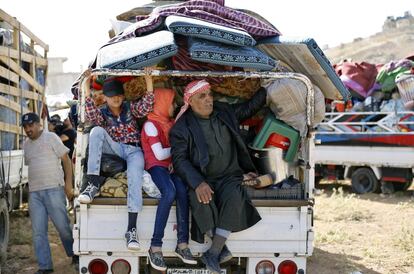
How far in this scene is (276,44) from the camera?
517 cm

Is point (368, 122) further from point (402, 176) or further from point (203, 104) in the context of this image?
point (203, 104)

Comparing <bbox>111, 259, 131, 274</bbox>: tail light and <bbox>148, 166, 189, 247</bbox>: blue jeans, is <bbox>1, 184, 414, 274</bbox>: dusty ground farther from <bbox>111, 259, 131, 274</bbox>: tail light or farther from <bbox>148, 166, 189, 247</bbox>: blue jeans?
<bbox>148, 166, 189, 247</bbox>: blue jeans

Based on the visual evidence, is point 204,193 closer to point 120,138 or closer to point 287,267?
point 287,267

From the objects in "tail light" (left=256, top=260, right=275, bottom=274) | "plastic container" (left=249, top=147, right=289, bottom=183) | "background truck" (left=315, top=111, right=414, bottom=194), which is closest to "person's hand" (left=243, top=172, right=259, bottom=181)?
"plastic container" (left=249, top=147, right=289, bottom=183)

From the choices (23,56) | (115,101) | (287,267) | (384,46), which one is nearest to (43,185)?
(115,101)

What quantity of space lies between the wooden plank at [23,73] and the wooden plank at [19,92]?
11 centimetres

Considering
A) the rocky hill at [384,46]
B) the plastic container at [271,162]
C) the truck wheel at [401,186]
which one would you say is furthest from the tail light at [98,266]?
the rocky hill at [384,46]

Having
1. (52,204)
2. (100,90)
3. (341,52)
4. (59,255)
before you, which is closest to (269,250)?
(100,90)

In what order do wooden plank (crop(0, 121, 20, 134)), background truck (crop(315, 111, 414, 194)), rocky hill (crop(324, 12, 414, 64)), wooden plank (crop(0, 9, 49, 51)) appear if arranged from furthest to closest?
rocky hill (crop(324, 12, 414, 64))
background truck (crop(315, 111, 414, 194))
wooden plank (crop(0, 9, 49, 51))
wooden plank (crop(0, 121, 20, 134))

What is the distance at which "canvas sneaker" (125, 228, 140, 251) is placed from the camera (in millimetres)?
4277

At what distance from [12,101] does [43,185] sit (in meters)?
1.70

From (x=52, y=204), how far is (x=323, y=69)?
3069 mm

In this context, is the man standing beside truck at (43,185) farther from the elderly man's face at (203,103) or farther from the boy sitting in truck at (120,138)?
the elderly man's face at (203,103)

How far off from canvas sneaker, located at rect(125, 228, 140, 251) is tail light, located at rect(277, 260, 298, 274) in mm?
1091
